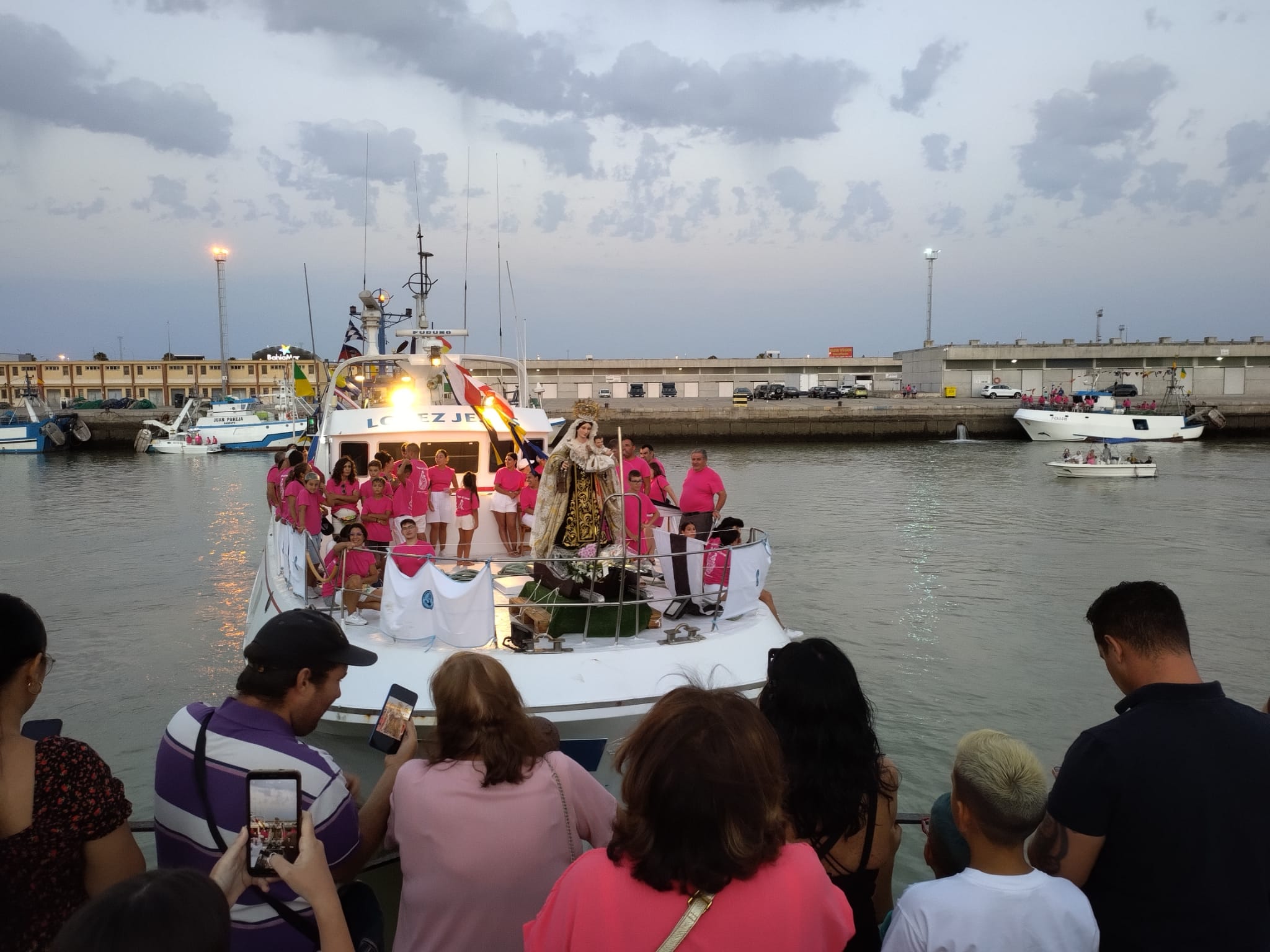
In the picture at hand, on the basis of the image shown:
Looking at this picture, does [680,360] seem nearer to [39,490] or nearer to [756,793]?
[39,490]

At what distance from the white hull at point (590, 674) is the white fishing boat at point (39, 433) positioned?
5376 cm

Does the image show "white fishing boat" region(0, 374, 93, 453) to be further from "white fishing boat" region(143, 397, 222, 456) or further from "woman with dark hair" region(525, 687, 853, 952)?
"woman with dark hair" region(525, 687, 853, 952)

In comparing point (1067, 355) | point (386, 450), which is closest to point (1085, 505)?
point (386, 450)

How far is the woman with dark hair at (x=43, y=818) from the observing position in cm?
202

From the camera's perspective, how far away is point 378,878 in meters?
5.76

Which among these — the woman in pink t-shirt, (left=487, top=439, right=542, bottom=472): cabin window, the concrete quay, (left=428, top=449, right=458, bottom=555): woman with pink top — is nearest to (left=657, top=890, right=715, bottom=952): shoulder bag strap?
the woman in pink t-shirt

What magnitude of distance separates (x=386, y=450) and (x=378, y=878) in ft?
18.9

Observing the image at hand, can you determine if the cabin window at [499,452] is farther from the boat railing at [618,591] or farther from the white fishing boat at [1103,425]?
the white fishing boat at [1103,425]

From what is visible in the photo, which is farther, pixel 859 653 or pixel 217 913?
pixel 859 653

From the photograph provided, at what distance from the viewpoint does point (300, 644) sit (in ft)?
8.32

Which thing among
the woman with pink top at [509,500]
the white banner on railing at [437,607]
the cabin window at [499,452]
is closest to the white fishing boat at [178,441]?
the cabin window at [499,452]

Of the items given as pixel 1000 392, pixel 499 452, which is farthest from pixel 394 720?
pixel 1000 392

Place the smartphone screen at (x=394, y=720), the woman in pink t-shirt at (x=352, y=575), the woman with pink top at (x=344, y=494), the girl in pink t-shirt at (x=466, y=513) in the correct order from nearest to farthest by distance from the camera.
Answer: the smartphone screen at (x=394, y=720)
the woman in pink t-shirt at (x=352, y=575)
the woman with pink top at (x=344, y=494)
the girl in pink t-shirt at (x=466, y=513)

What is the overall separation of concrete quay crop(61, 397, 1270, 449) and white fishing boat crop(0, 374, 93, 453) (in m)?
1.05
